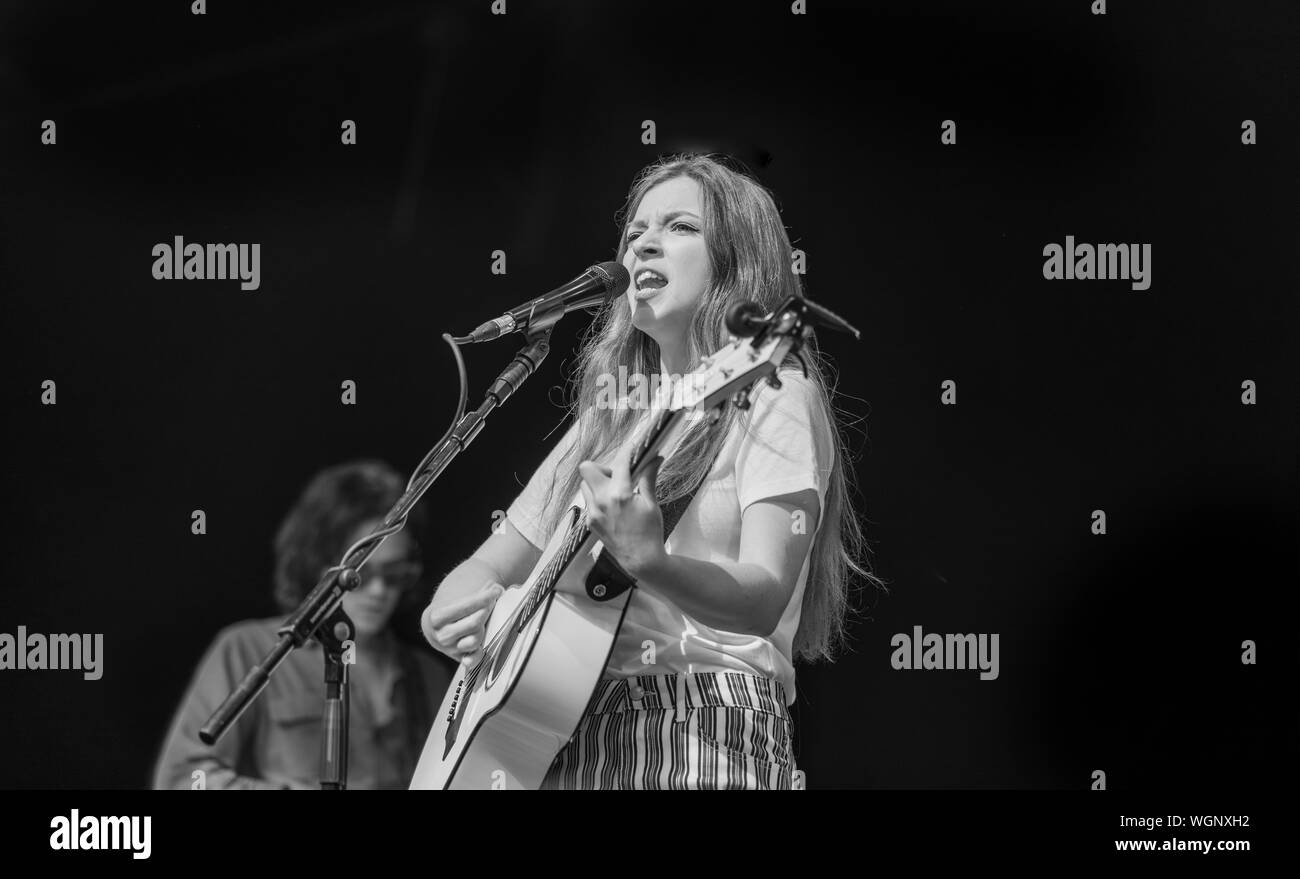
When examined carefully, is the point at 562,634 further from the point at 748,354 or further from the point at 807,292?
the point at 807,292

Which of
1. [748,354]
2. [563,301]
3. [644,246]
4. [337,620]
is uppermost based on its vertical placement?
[644,246]

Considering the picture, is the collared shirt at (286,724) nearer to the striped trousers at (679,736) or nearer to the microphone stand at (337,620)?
the microphone stand at (337,620)

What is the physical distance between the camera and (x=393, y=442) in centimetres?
300

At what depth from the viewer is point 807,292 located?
9.76ft

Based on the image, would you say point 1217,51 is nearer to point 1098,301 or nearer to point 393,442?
point 1098,301

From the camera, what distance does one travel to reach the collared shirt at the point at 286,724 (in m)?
2.92

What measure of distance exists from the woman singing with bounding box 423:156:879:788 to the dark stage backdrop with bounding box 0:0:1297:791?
0.17m

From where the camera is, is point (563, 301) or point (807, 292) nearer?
point (563, 301)

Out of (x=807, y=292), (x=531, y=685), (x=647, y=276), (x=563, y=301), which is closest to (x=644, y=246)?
(x=647, y=276)

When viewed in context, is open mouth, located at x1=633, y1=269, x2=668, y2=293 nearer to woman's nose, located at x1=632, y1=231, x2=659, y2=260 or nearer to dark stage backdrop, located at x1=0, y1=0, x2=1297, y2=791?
woman's nose, located at x1=632, y1=231, x2=659, y2=260

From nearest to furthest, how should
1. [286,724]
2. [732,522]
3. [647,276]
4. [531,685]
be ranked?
[531,685], [732,522], [647,276], [286,724]

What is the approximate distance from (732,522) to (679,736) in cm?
36

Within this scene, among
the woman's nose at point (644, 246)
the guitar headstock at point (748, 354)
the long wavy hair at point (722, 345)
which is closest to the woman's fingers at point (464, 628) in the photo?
the long wavy hair at point (722, 345)
